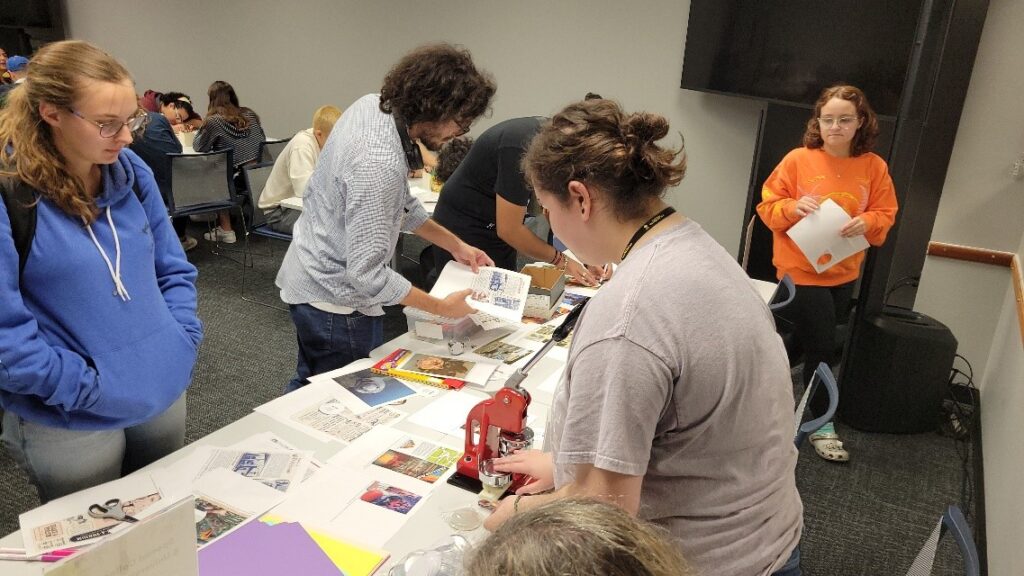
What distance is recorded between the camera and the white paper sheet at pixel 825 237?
2779mm

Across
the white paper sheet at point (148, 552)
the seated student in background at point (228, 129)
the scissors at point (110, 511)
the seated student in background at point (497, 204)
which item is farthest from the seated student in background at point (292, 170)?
the white paper sheet at point (148, 552)

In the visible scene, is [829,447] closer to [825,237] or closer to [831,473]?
[831,473]

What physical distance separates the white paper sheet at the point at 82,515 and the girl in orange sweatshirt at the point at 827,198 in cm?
250

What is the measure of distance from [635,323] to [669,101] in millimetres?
4043

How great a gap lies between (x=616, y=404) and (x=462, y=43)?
4.76 meters

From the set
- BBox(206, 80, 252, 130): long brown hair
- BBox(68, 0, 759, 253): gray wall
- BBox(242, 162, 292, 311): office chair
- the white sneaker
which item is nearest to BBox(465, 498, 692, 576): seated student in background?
BBox(242, 162, 292, 311): office chair

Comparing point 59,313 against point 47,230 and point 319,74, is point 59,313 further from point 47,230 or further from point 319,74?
point 319,74

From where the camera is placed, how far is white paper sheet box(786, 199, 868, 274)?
9.12 feet

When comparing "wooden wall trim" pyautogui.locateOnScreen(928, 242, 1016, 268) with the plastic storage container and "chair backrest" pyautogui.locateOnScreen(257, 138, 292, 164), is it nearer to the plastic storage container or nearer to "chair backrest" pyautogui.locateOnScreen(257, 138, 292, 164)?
the plastic storage container

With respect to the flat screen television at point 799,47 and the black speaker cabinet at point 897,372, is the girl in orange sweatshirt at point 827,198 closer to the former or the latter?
the black speaker cabinet at point 897,372

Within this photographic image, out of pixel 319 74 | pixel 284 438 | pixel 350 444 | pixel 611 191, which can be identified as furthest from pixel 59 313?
pixel 319 74

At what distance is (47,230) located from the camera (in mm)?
1309

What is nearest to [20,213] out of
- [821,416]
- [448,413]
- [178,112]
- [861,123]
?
[448,413]

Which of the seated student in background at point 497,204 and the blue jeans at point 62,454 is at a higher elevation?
the seated student in background at point 497,204
